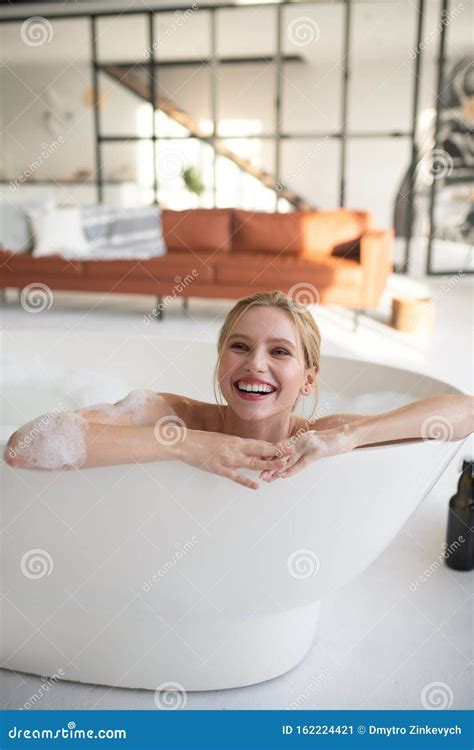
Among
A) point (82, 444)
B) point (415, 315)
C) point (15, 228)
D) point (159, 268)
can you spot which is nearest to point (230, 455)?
point (82, 444)

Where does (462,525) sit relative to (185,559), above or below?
below

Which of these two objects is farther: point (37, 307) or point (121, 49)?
point (121, 49)

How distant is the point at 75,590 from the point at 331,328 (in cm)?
Answer: 351

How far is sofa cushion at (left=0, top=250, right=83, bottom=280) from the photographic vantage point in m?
5.02

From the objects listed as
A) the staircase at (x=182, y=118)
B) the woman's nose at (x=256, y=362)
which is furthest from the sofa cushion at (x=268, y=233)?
the woman's nose at (x=256, y=362)

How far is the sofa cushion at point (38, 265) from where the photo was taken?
5016mm

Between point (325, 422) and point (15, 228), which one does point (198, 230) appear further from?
point (325, 422)

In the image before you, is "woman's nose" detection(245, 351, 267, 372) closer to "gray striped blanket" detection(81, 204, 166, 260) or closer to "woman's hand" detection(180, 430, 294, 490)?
"woman's hand" detection(180, 430, 294, 490)

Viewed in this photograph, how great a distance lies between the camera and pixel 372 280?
4633 mm

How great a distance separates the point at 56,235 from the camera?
5.02 meters

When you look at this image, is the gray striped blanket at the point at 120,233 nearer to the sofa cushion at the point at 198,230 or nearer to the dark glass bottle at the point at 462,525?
the sofa cushion at the point at 198,230

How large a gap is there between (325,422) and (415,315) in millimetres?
3141
